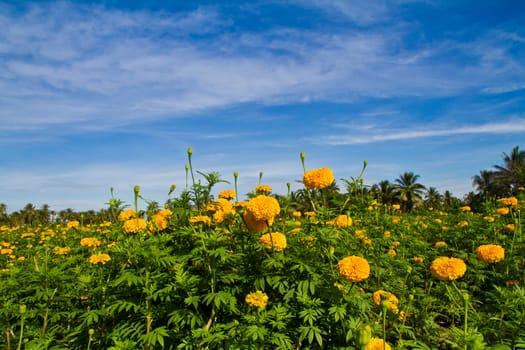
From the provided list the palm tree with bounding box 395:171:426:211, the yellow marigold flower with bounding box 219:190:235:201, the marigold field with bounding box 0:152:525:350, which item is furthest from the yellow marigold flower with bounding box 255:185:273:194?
the palm tree with bounding box 395:171:426:211

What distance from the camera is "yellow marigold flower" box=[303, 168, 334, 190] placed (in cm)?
306

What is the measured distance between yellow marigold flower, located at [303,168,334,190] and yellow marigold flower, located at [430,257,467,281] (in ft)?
3.94

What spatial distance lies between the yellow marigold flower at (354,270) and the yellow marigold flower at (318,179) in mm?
753

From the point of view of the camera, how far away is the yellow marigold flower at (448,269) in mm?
2943

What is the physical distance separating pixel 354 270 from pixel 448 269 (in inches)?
41.8

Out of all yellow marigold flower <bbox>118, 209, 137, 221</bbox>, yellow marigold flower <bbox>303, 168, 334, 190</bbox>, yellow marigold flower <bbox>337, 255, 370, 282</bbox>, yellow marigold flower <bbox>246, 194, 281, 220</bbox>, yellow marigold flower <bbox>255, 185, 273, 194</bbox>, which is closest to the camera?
yellow marigold flower <bbox>337, 255, 370, 282</bbox>

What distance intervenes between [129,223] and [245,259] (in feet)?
4.03

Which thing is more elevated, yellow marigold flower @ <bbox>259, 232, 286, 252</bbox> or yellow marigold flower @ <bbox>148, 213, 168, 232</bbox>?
yellow marigold flower @ <bbox>148, 213, 168, 232</bbox>

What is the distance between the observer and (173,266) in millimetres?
2961

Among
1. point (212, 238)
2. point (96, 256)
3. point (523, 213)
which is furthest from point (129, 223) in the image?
point (523, 213)

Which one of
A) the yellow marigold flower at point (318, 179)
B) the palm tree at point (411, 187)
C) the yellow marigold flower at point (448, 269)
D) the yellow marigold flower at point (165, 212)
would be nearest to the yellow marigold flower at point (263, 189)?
the yellow marigold flower at point (318, 179)

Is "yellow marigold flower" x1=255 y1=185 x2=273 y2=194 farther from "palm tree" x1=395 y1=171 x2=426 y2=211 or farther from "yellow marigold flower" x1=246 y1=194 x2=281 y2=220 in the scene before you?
"palm tree" x1=395 y1=171 x2=426 y2=211

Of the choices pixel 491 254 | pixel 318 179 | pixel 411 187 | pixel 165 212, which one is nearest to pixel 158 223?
pixel 165 212

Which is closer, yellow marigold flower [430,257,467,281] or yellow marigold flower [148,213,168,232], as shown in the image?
yellow marigold flower [430,257,467,281]
